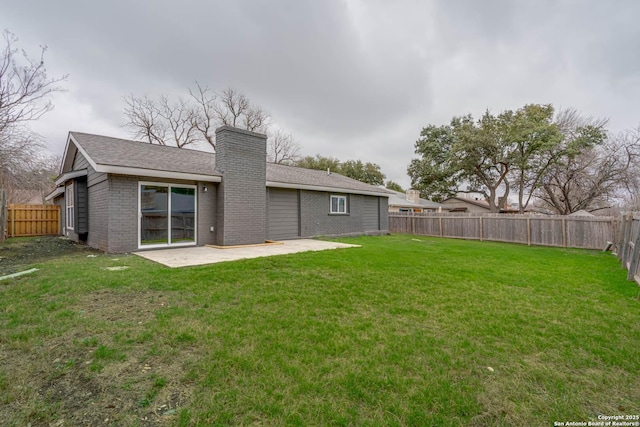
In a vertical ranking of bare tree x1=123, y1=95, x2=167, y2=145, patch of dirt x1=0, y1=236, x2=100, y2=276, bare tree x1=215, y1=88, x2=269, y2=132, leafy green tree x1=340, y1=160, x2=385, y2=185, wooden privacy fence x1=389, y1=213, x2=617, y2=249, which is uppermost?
bare tree x1=215, y1=88, x2=269, y2=132

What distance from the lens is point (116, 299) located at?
406cm

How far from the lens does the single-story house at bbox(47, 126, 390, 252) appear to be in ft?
26.2

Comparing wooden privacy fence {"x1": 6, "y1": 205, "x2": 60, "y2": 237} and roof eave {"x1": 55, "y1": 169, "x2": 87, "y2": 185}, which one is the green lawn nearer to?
roof eave {"x1": 55, "y1": 169, "x2": 87, "y2": 185}

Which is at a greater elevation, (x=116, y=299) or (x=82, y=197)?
Result: (x=82, y=197)

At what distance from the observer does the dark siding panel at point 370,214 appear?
51.8ft

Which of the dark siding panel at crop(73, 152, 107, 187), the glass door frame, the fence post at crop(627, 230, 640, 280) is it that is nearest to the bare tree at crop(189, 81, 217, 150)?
the dark siding panel at crop(73, 152, 107, 187)

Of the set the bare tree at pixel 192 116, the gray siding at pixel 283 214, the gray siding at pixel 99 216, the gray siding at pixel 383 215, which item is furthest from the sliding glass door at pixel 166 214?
the bare tree at pixel 192 116

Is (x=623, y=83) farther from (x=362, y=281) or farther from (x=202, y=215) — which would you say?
(x=202, y=215)

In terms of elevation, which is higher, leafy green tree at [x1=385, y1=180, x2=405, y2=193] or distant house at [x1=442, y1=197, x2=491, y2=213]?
leafy green tree at [x1=385, y1=180, x2=405, y2=193]

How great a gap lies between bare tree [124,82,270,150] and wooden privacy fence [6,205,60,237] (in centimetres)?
1204

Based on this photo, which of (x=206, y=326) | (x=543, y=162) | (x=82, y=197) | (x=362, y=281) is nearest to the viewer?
(x=206, y=326)

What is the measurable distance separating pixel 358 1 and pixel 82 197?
37.8 feet

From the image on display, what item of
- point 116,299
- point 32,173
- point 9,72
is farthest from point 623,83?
point 32,173

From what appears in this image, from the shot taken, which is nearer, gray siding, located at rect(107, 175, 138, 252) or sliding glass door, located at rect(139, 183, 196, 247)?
gray siding, located at rect(107, 175, 138, 252)
